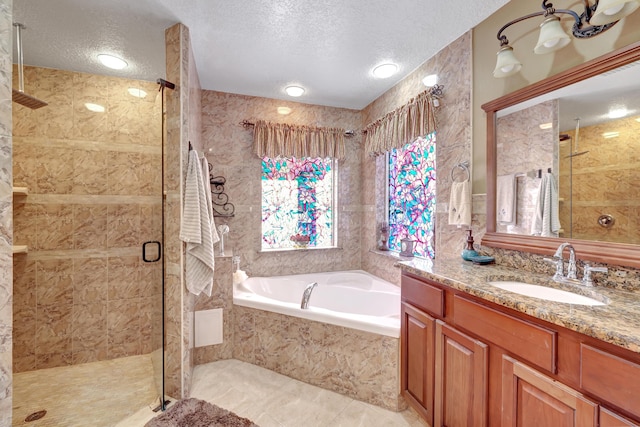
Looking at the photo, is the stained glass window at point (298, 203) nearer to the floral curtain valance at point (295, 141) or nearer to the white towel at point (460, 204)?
the floral curtain valance at point (295, 141)

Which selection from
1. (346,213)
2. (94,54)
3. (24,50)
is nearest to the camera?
(24,50)

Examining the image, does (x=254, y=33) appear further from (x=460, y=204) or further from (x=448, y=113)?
(x=460, y=204)

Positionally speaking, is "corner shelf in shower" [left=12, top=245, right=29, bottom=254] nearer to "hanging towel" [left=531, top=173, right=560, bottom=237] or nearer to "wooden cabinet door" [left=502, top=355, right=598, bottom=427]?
"wooden cabinet door" [left=502, top=355, right=598, bottom=427]

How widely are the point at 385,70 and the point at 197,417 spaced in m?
3.02

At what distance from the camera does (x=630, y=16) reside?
3.83 ft

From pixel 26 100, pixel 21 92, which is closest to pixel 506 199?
pixel 21 92

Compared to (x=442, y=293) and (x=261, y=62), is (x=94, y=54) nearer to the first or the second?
(x=261, y=62)

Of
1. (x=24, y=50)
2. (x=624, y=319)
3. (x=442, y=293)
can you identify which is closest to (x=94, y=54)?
(x=24, y=50)

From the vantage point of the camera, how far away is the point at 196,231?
73.6 inches

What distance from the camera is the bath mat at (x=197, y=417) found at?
5.53ft

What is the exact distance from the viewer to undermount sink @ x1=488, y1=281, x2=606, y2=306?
1.20m

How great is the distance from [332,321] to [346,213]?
1.62 meters

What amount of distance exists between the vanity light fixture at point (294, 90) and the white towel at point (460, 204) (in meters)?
1.83

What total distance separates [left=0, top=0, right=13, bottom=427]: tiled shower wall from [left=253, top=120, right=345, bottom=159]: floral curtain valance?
2056mm
